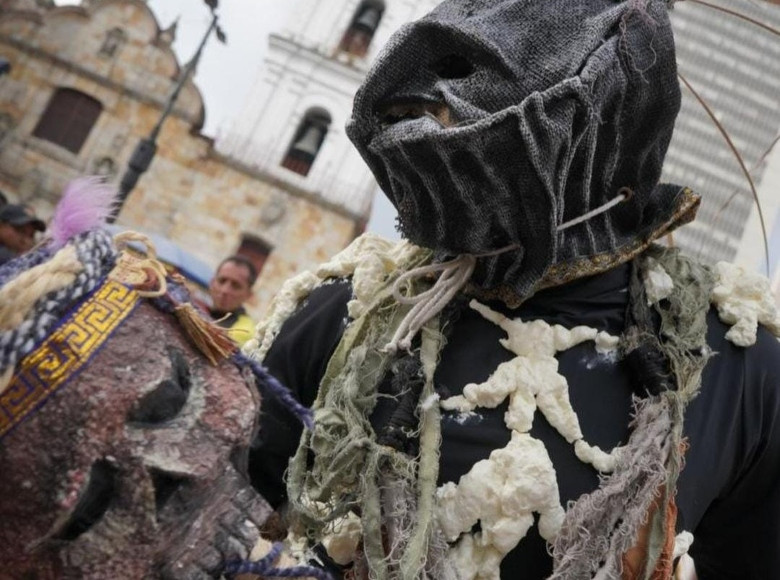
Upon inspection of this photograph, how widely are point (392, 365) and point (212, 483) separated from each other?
56 cm

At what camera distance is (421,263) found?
152cm

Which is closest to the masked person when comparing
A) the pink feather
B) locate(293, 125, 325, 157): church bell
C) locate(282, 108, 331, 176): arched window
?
the pink feather

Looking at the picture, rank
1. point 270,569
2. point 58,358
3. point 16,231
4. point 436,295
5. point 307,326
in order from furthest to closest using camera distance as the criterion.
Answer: point 16,231, point 307,326, point 436,295, point 270,569, point 58,358

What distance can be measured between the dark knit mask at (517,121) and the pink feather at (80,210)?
0.47m

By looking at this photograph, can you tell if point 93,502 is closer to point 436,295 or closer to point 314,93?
point 436,295

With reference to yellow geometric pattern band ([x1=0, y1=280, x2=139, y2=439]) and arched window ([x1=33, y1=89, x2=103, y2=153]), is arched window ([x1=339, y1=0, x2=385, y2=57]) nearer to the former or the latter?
arched window ([x1=33, y1=89, x2=103, y2=153])

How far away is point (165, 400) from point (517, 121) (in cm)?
67

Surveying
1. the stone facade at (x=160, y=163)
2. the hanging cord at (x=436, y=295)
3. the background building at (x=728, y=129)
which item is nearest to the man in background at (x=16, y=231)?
the hanging cord at (x=436, y=295)

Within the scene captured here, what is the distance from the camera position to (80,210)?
3.15 ft

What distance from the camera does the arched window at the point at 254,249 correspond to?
15.9 m

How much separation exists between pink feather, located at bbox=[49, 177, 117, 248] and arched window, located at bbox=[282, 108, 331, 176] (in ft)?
52.2

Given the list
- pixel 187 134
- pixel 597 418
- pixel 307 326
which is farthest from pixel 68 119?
pixel 597 418

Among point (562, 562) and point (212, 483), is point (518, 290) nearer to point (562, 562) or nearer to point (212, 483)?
point (562, 562)

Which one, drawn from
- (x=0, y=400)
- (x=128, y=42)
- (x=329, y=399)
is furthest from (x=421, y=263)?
Result: (x=128, y=42)
